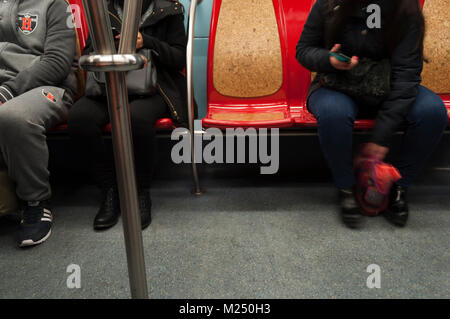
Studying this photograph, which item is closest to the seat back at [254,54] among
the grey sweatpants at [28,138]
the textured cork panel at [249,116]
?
the textured cork panel at [249,116]

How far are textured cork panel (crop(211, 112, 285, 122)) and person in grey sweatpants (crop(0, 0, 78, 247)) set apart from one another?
692 millimetres

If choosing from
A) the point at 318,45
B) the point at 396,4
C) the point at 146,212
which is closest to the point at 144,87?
the point at 146,212

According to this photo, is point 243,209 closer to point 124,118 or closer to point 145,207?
point 145,207

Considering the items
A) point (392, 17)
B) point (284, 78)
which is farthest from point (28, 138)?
point (392, 17)

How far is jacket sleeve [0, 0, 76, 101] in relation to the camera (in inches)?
48.5

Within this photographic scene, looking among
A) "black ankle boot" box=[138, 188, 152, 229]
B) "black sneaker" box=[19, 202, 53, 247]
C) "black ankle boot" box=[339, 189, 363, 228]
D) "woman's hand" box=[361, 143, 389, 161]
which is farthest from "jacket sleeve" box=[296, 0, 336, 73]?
"black sneaker" box=[19, 202, 53, 247]

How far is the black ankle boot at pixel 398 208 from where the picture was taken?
3.94ft

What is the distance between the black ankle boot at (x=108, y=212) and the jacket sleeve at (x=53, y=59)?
1.78 feet

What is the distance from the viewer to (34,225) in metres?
1.17

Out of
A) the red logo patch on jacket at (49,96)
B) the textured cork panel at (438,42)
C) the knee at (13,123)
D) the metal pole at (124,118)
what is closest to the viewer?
the metal pole at (124,118)

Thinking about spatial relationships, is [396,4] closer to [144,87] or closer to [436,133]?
[436,133]

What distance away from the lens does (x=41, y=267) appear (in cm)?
103

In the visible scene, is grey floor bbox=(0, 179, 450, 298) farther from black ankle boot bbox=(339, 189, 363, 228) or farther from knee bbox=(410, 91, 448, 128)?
knee bbox=(410, 91, 448, 128)

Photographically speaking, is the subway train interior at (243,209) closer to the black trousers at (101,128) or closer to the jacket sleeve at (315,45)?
the black trousers at (101,128)
